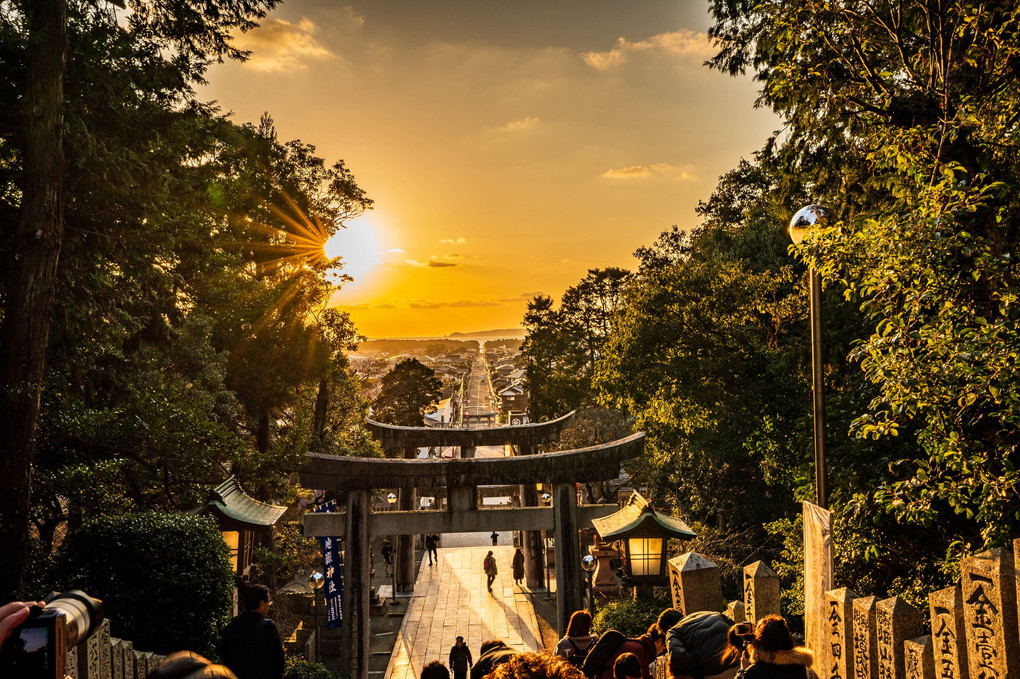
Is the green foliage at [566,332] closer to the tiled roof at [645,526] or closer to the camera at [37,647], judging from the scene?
the tiled roof at [645,526]

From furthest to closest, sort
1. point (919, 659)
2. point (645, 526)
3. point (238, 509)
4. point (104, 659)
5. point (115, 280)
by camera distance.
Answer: point (115, 280) → point (238, 509) → point (645, 526) → point (104, 659) → point (919, 659)

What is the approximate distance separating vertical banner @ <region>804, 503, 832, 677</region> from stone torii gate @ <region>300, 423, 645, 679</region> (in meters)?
7.57

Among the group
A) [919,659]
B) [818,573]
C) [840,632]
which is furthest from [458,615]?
[919,659]

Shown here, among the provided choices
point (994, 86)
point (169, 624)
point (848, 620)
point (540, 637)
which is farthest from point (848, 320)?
point (169, 624)

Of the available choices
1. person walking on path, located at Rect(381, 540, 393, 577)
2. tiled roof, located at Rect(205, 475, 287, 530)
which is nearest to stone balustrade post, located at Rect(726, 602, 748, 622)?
tiled roof, located at Rect(205, 475, 287, 530)

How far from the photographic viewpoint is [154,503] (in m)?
11.2

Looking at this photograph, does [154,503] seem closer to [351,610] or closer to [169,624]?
[351,610]

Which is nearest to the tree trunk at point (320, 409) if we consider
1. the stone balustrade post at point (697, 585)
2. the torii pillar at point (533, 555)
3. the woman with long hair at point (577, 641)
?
the torii pillar at point (533, 555)

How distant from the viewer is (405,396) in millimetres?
43906

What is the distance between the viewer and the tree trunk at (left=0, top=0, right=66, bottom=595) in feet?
A: 25.4

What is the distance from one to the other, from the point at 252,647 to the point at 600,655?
266 cm

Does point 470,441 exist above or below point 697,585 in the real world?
above

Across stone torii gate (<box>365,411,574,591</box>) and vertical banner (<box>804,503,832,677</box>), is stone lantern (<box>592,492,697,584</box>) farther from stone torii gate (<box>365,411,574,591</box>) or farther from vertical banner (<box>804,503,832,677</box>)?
stone torii gate (<box>365,411,574,591</box>)

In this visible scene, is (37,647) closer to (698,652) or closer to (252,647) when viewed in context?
(252,647)
